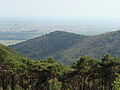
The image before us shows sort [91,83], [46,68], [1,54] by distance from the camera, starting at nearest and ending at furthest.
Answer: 1. [46,68]
2. [1,54]
3. [91,83]

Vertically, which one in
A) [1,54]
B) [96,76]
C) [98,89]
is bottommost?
[98,89]

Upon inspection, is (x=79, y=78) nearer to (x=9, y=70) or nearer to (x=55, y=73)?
(x=55, y=73)

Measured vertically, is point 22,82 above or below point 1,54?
below

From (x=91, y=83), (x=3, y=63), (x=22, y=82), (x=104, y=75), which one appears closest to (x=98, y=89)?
(x=91, y=83)

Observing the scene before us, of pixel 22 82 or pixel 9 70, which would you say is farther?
pixel 22 82

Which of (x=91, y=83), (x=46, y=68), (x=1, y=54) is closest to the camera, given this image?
(x=46, y=68)

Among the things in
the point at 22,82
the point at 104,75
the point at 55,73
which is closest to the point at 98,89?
the point at 104,75

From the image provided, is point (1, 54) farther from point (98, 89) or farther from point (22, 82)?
point (98, 89)
